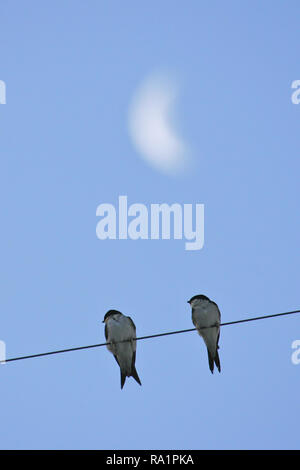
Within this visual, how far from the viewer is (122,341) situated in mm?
8289

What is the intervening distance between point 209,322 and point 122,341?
1.00 m

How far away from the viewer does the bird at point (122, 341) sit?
27.2ft

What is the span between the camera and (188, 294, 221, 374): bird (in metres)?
8.37

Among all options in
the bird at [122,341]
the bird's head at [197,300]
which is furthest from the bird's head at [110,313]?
the bird's head at [197,300]

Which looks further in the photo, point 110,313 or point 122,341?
point 110,313

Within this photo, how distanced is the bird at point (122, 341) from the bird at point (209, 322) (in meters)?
0.74

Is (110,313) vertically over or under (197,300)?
under

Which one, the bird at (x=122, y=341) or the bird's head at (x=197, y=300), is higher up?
the bird's head at (x=197, y=300)

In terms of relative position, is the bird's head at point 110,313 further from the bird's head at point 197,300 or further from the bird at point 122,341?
the bird's head at point 197,300

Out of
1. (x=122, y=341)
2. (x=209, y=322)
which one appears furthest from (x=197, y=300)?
(x=122, y=341)

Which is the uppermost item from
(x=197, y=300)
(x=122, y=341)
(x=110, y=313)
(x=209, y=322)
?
(x=197, y=300)

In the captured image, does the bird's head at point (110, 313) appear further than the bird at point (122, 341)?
Yes

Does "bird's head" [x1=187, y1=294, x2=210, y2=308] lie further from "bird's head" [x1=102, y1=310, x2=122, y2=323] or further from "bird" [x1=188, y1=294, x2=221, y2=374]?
"bird's head" [x1=102, y1=310, x2=122, y2=323]

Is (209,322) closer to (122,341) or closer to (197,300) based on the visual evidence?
(197,300)
